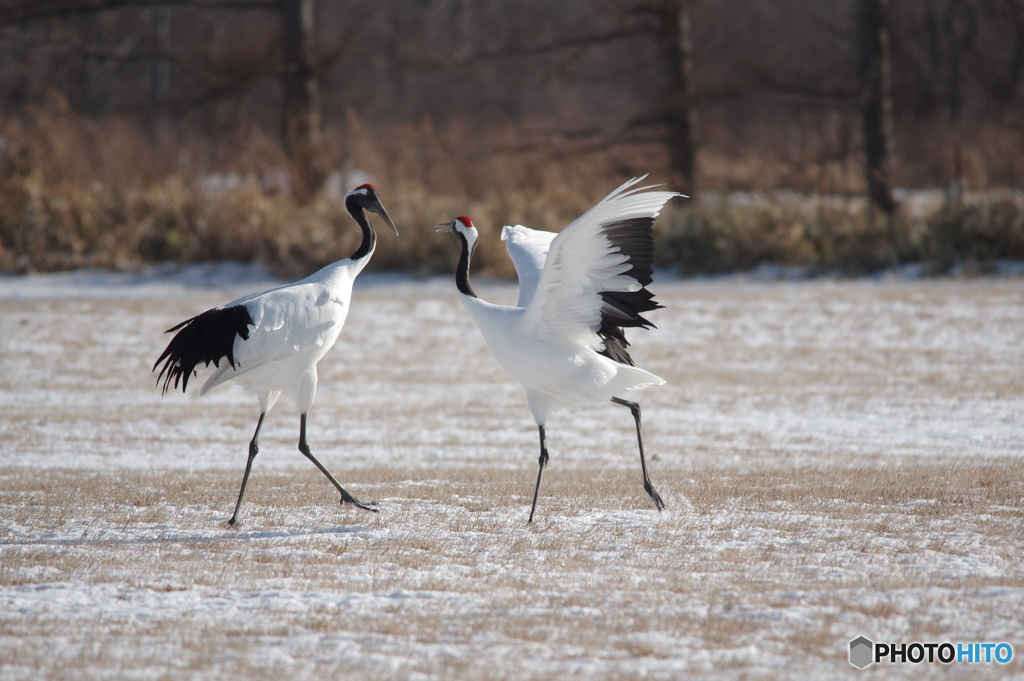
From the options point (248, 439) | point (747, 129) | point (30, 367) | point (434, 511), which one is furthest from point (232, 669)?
point (747, 129)

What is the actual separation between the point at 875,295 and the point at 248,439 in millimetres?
9298

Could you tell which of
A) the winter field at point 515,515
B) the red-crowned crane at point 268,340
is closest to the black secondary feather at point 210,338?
the red-crowned crane at point 268,340

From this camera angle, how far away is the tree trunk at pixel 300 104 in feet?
66.2

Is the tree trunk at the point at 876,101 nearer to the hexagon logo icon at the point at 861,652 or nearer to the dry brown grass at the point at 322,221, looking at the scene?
the dry brown grass at the point at 322,221

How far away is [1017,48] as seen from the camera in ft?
95.5

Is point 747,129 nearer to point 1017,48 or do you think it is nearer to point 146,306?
point 1017,48

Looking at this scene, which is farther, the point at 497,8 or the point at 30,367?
the point at 497,8

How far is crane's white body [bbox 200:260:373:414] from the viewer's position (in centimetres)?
594

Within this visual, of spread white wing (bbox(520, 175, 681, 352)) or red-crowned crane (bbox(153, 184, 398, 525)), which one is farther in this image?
red-crowned crane (bbox(153, 184, 398, 525))

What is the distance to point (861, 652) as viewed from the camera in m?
3.64

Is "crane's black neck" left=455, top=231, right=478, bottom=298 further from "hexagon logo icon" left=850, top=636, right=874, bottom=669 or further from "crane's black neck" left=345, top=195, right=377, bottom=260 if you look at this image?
"hexagon logo icon" left=850, top=636, right=874, bottom=669

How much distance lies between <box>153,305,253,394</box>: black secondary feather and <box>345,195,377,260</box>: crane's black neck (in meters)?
0.92

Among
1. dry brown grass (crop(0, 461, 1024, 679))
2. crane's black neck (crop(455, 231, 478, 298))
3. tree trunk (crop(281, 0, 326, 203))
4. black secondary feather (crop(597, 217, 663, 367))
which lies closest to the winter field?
dry brown grass (crop(0, 461, 1024, 679))

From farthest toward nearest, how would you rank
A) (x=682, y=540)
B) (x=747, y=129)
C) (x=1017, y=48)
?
(x=747, y=129) → (x=1017, y=48) → (x=682, y=540)
